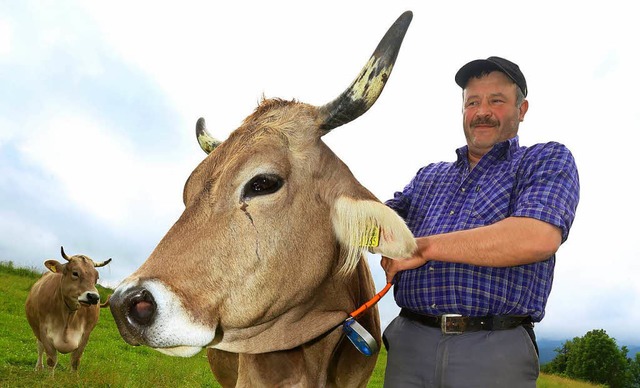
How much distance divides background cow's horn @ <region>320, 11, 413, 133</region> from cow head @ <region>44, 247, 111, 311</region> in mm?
10595

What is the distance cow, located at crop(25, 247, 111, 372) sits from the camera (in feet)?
40.3

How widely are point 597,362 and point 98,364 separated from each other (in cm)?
4673

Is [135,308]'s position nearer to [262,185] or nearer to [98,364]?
[262,185]

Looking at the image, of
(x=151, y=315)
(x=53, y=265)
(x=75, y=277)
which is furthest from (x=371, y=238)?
(x=53, y=265)

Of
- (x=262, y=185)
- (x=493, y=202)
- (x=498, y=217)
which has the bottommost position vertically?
(x=262, y=185)

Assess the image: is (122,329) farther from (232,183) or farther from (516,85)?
(516,85)

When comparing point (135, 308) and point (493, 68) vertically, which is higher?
point (493, 68)

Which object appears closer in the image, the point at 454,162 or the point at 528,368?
the point at 528,368

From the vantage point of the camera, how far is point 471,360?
11.3ft

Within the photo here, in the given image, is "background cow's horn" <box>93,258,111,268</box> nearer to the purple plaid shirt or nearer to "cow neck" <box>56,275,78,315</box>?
"cow neck" <box>56,275,78,315</box>

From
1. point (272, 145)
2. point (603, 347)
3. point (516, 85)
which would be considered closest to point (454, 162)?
point (516, 85)

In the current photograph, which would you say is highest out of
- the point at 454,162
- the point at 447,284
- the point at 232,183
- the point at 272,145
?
the point at 454,162

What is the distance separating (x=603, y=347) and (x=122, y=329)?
178ft

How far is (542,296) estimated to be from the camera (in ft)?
12.1
